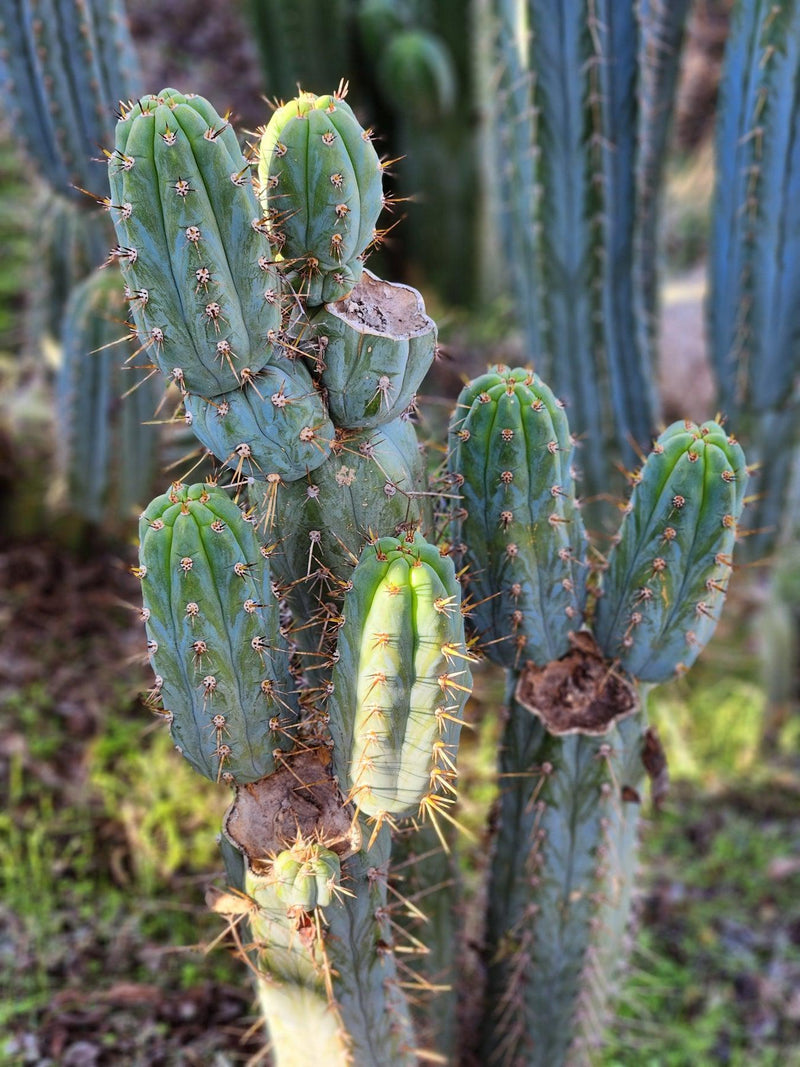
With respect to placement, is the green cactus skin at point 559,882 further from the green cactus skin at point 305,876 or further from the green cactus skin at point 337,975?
the green cactus skin at point 305,876

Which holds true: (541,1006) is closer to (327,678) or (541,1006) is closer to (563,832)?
(563,832)

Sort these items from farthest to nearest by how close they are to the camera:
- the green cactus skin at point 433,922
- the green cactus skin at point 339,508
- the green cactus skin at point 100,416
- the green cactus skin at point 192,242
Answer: the green cactus skin at point 100,416 → the green cactus skin at point 433,922 → the green cactus skin at point 339,508 → the green cactus skin at point 192,242

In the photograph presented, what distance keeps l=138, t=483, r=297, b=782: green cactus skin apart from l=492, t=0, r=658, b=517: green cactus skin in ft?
5.04

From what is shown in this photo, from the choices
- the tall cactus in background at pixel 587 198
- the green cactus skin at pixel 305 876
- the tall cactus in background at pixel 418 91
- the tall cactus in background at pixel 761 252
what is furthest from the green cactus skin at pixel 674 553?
the tall cactus in background at pixel 418 91

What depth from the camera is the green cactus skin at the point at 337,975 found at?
1630 mm

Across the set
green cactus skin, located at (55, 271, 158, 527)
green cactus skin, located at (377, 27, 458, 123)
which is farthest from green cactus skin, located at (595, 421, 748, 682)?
green cactus skin, located at (377, 27, 458, 123)

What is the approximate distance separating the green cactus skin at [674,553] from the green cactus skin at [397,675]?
0.41 metres

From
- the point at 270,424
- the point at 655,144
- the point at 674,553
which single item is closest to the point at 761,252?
the point at 655,144

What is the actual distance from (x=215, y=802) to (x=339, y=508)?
174 cm

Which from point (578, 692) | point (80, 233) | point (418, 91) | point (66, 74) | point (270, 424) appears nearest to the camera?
point (270, 424)

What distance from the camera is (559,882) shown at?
2.01 meters

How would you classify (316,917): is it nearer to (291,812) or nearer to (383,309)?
(291,812)

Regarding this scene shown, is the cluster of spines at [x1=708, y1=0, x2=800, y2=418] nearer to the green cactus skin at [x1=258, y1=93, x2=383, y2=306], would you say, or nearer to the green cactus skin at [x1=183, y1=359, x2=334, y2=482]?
the green cactus skin at [x1=258, y1=93, x2=383, y2=306]

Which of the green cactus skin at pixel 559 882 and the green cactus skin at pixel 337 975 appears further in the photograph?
the green cactus skin at pixel 559 882
